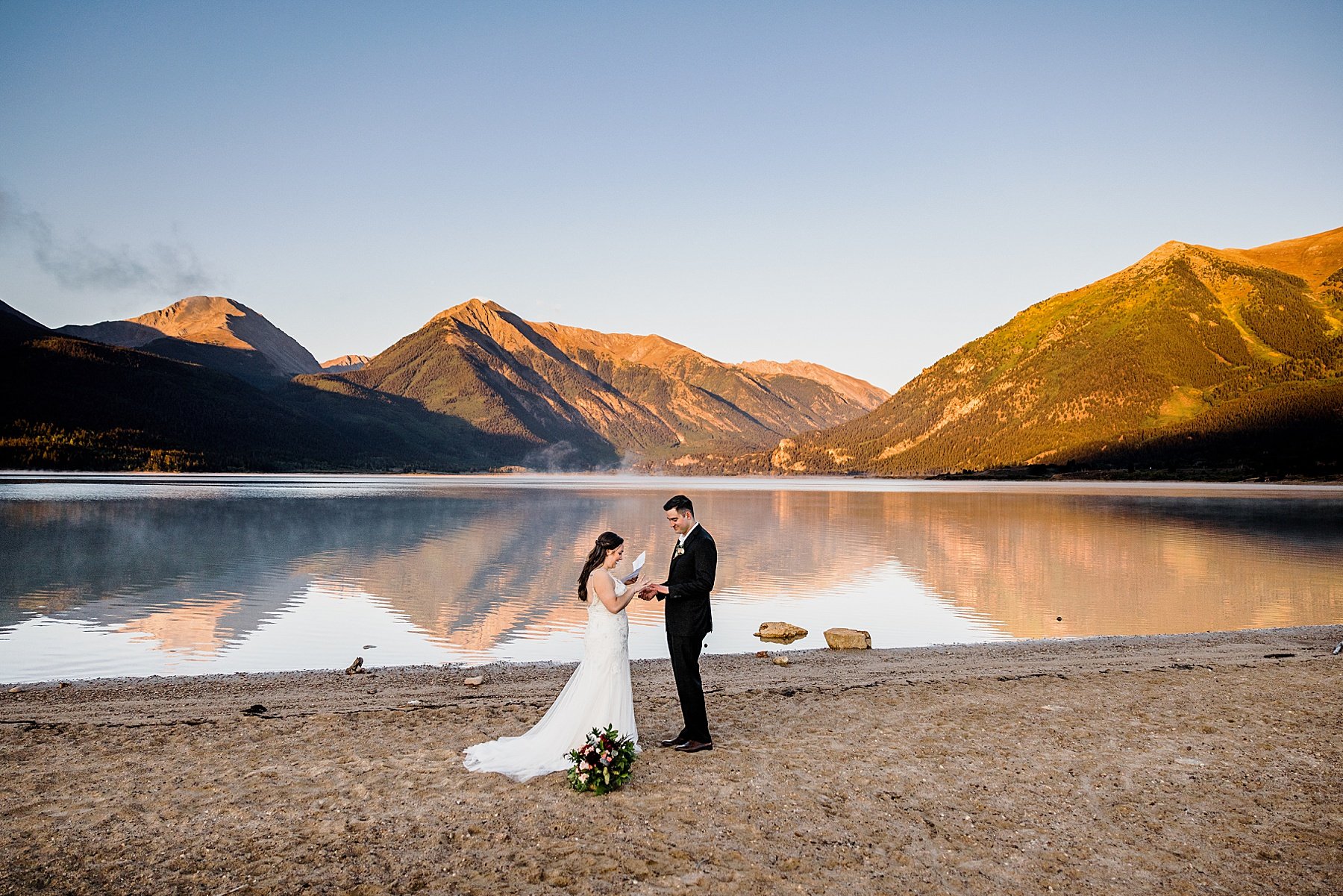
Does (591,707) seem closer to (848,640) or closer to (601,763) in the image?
(601,763)

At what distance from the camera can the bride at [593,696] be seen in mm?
10141

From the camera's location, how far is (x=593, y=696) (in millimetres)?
10445

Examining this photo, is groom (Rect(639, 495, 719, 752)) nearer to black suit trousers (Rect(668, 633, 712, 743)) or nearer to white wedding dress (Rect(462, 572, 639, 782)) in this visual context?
black suit trousers (Rect(668, 633, 712, 743))

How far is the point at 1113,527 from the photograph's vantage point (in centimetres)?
6462

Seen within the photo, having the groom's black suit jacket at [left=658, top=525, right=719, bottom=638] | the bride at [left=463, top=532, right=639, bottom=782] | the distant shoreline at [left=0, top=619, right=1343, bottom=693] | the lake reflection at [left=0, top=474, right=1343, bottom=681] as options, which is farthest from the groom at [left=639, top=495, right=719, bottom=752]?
the lake reflection at [left=0, top=474, right=1343, bottom=681]

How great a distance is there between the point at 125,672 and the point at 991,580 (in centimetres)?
3129

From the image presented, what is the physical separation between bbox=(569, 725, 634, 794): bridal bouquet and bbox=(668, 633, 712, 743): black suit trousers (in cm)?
117

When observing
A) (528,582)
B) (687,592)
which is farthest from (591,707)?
(528,582)

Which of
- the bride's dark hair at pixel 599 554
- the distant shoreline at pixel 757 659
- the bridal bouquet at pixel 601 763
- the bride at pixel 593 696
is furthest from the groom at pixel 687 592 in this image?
the distant shoreline at pixel 757 659

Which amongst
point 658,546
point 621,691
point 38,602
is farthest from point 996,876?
point 658,546

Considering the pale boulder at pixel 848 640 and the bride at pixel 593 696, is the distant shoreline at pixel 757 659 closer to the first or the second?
the pale boulder at pixel 848 640

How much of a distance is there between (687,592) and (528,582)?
84.7 ft

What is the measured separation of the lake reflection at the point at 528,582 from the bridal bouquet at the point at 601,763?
38.0 feet

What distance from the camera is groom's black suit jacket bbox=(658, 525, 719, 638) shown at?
10.2 meters
